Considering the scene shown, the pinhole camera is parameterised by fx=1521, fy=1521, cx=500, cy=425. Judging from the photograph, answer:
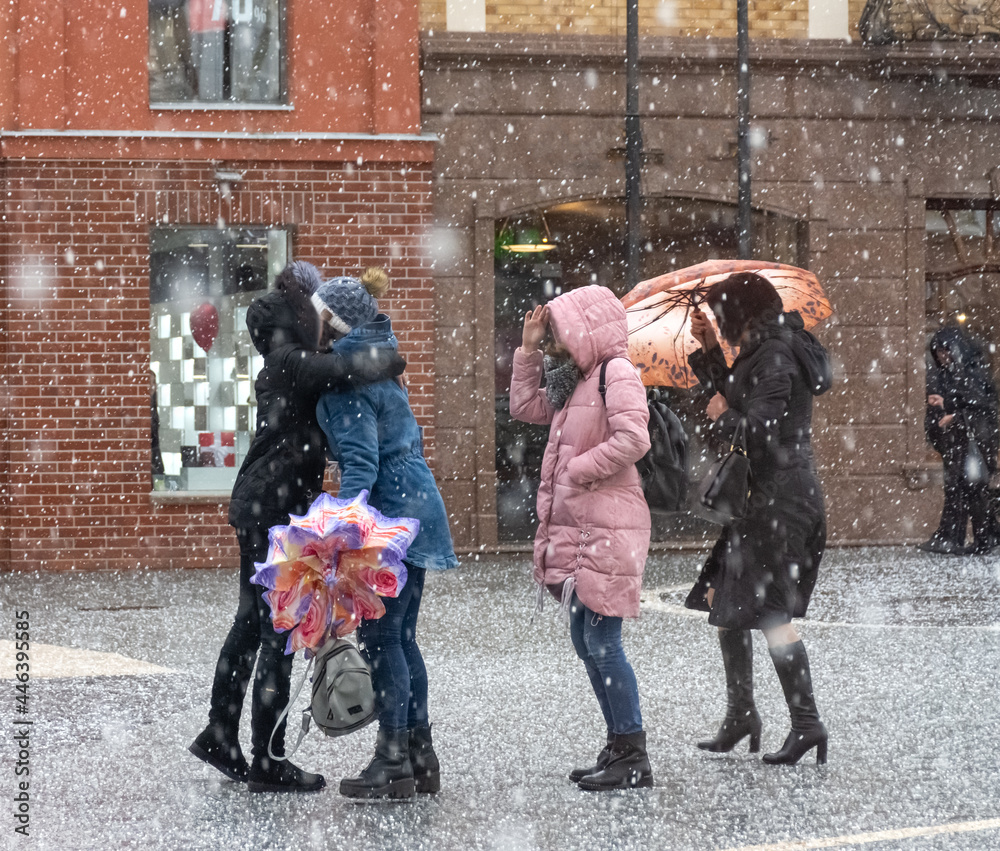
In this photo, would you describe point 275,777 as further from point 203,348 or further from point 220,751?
point 203,348

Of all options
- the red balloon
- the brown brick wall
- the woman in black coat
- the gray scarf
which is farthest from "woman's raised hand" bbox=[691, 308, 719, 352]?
the brown brick wall

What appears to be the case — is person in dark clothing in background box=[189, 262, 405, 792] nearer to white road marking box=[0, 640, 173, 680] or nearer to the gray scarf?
the gray scarf

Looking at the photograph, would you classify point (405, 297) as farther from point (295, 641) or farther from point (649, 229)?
point (295, 641)

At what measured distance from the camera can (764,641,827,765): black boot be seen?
19.0 ft

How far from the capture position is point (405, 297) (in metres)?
13.9

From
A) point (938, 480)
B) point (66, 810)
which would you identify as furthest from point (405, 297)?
point (66, 810)

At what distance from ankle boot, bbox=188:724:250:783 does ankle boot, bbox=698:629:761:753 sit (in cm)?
187

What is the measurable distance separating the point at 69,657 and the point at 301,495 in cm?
358

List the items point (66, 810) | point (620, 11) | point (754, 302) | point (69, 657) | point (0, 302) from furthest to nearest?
point (620, 11) < point (0, 302) < point (69, 657) < point (754, 302) < point (66, 810)

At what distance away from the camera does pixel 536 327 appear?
5832 mm

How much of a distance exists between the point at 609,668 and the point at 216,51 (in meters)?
9.86

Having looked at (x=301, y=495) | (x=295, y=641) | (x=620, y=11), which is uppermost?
(x=620, y=11)

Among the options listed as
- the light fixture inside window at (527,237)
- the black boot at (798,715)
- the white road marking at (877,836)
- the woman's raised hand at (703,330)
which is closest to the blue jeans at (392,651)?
the white road marking at (877,836)

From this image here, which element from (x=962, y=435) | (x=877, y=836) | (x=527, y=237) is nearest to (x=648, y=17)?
(x=527, y=237)
